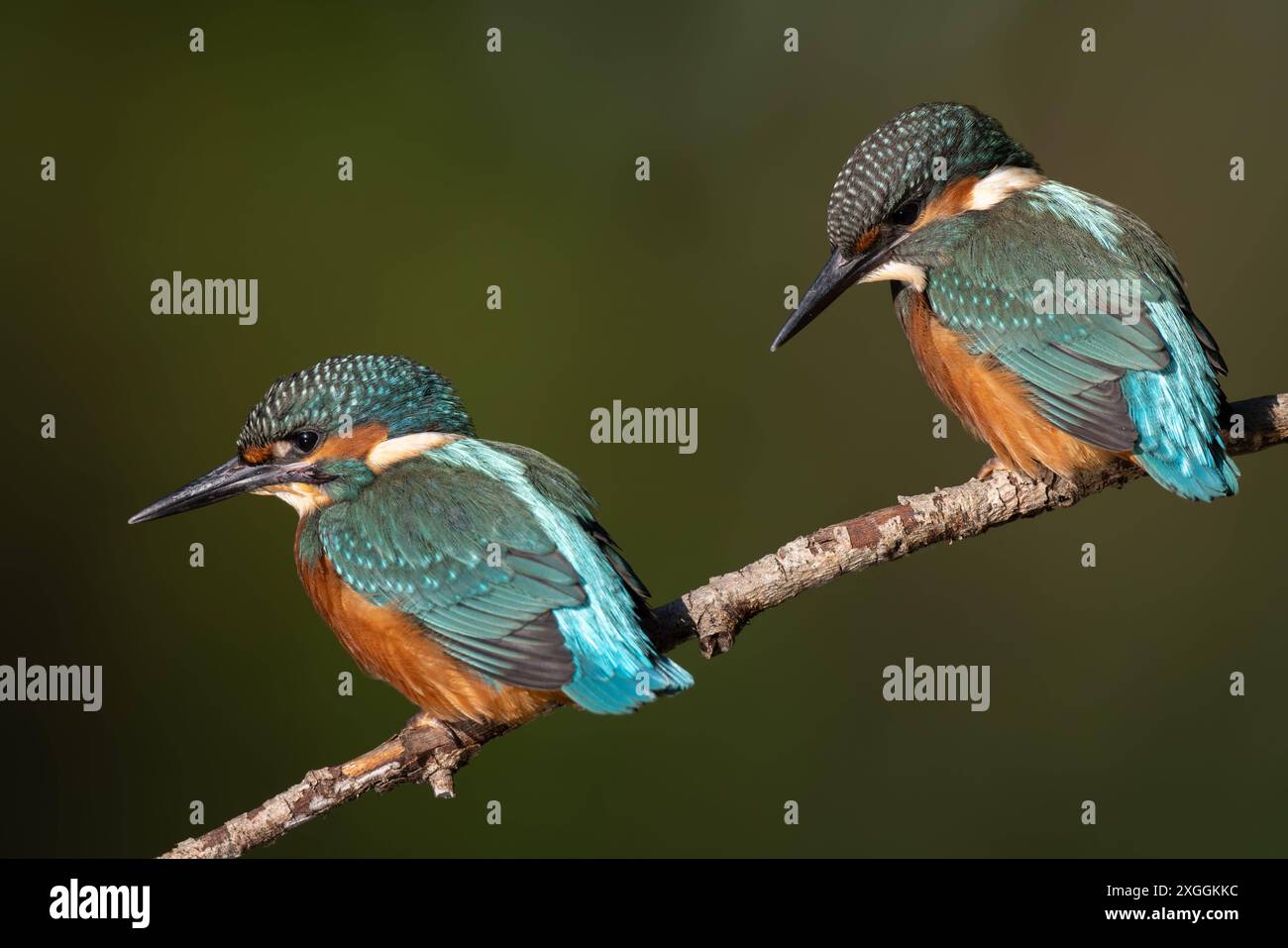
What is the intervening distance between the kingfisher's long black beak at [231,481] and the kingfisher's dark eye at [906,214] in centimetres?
128

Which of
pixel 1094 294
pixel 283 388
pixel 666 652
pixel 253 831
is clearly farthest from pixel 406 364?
pixel 1094 294

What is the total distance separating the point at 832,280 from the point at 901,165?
0.27 m

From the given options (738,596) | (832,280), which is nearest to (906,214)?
(832,280)

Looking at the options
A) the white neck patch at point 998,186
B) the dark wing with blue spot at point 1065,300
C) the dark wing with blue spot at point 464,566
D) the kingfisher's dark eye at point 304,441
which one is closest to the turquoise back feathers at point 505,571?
the dark wing with blue spot at point 464,566

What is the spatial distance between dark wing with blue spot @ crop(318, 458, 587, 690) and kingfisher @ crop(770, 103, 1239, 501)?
0.81 metres

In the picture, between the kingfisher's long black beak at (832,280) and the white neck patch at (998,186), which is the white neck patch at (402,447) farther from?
the white neck patch at (998,186)

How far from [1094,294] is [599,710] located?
1.38 m

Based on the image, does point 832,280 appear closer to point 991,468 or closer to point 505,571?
point 991,468

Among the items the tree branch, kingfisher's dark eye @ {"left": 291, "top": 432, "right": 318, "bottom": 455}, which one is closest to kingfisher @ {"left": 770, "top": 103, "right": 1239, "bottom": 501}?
the tree branch

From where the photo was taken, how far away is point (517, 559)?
2.51m

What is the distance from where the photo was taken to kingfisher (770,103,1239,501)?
115 inches

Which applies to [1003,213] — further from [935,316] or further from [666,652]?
[666,652]

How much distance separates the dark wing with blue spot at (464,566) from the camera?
8.11 ft

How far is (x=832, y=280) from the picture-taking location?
10.1 feet
